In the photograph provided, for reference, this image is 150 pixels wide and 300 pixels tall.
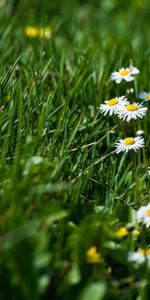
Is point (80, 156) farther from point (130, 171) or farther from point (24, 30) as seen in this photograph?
point (24, 30)

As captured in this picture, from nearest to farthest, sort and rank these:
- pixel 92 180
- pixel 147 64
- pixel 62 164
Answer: pixel 62 164
pixel 92 180
pixel 147 64

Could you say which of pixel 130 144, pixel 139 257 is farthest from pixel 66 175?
pixel 139 257

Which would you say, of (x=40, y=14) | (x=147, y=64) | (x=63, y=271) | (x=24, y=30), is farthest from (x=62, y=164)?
(x=40, y=14)

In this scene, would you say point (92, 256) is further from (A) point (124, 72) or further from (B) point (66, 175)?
(A) point (124, 72)

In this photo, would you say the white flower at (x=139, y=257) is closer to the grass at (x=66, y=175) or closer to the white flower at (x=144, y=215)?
the grass at (x=66, y=175)

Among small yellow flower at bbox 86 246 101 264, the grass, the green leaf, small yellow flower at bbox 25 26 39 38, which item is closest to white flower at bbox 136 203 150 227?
the grass

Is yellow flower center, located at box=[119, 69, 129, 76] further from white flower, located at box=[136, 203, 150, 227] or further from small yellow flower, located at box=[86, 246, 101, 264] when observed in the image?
small yellow flower, located at box=[86, 246, 101, 264]
